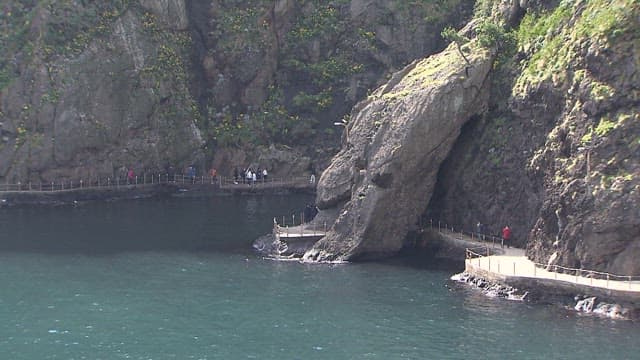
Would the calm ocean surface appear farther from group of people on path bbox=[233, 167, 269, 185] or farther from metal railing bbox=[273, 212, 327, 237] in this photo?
group of people on path bbox=[233, 167, 269, 185]

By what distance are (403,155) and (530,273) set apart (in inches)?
724

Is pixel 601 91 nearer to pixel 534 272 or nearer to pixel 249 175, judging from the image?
pixel 534 272

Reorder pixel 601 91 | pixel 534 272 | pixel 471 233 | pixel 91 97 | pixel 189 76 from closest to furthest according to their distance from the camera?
pixel 601 91 < pixel 534 272 < pixel 471 233 < pixel 91 97 < pixel 189 76

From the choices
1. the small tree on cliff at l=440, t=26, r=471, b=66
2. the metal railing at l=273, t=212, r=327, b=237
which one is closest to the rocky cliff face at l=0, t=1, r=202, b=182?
the metal railing at l=273, t=212, r=327, b=237

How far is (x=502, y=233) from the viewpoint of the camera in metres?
97.1

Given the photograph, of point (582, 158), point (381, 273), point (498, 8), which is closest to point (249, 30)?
point (498, 8)

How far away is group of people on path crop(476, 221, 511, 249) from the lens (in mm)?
95625

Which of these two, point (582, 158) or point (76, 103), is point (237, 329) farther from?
point (76, 103)

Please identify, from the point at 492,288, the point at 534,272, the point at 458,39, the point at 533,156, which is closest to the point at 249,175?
the point at 458,39

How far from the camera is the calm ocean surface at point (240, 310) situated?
7250 centimetres

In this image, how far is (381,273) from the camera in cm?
9356

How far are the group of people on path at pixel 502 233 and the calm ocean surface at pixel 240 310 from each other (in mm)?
5230

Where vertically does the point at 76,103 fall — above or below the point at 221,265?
above

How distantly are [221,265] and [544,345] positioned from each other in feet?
116
